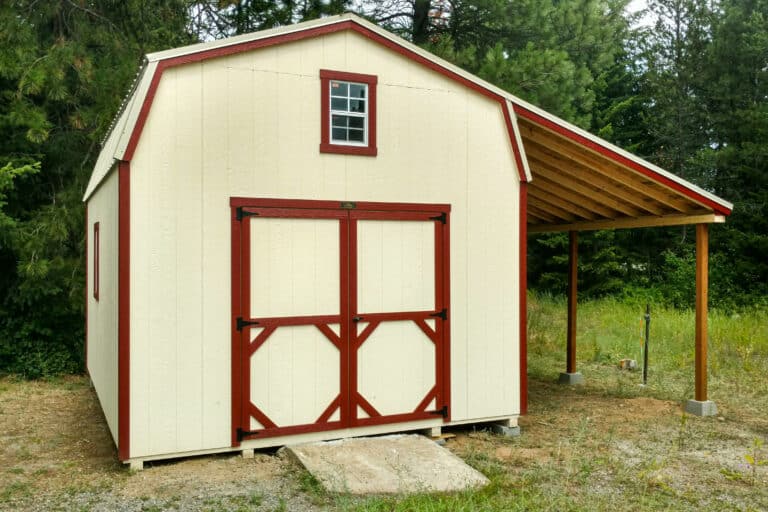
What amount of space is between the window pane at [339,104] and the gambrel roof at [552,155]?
62cm

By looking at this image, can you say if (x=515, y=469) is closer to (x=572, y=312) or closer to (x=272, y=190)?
(x=272, y=190)

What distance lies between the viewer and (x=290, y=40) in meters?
6.59

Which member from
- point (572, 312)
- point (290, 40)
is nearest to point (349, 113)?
point (290, 40)

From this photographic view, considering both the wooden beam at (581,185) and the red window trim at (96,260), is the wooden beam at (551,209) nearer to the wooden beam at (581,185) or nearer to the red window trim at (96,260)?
the wooden beam at (581,185)

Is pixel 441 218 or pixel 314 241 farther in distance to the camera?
pixel 441 218

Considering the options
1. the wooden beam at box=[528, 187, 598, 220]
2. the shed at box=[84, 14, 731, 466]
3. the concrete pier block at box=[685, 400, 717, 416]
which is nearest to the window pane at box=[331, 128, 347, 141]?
the shed at box=[84, 14, 731, 466]

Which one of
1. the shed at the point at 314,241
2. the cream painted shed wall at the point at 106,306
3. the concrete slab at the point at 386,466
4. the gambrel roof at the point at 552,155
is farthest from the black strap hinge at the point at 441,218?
the cream painted shed wall at the point at 106,306

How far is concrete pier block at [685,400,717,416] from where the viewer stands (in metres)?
8.41

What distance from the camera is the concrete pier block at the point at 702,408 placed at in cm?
841

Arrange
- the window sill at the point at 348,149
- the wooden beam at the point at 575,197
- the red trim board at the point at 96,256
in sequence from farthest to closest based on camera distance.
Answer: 1. the wooden beam at the point at 575,197
2. the red trim board at the point at 96,256
3. the window sill at the point at 348,149

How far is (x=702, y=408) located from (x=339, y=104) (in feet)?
17.9

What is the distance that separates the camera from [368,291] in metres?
6.95

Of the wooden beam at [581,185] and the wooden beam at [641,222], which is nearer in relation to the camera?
the wooden beam at [641,222]

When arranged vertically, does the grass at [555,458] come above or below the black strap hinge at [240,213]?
below
